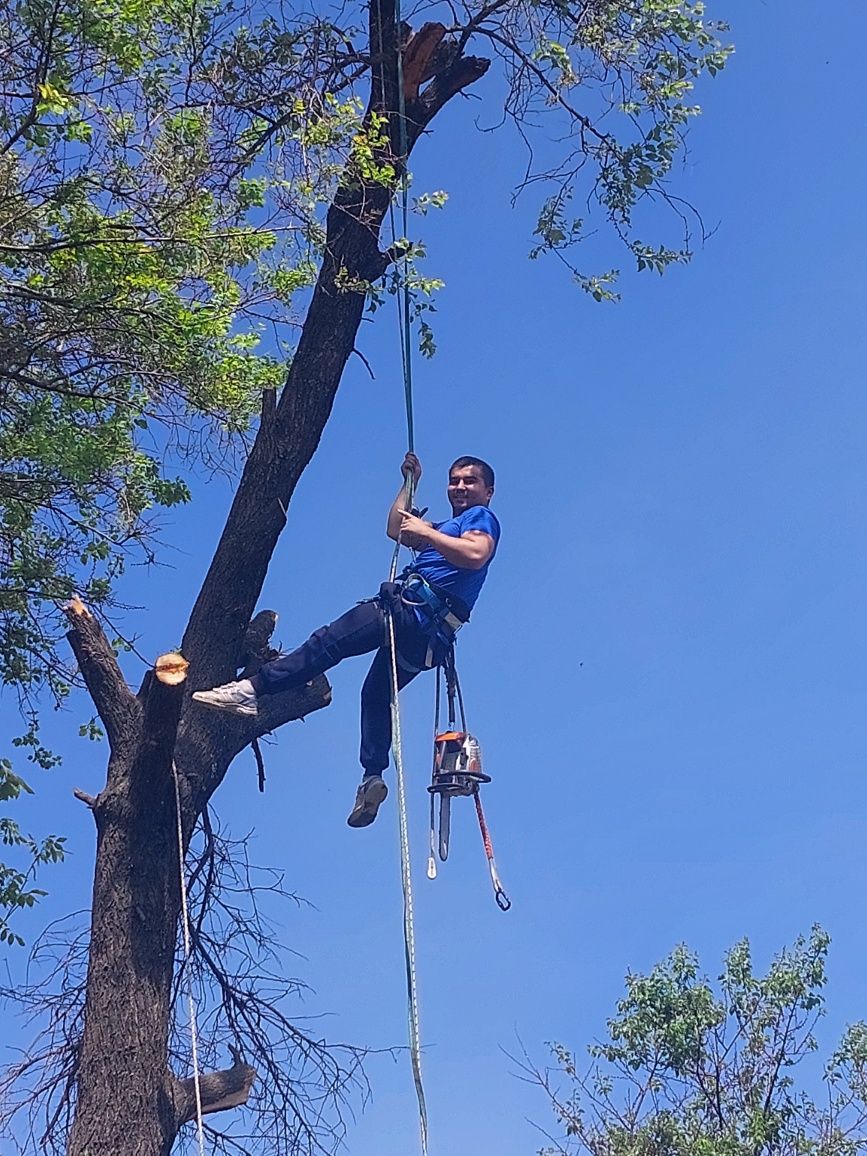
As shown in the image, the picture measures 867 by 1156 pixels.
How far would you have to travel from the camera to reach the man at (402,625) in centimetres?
611

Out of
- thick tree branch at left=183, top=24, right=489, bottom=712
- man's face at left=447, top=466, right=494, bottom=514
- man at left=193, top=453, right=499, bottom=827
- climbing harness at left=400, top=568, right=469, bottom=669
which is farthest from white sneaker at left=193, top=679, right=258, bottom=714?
man's face at left=447, top=466, right=494, bottom=514

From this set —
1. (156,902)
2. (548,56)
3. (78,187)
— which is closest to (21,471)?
(78,187)

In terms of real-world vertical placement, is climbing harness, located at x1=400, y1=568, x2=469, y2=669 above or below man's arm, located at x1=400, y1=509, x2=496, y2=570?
below

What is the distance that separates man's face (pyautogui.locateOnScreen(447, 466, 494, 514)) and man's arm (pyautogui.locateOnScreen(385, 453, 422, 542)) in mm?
337

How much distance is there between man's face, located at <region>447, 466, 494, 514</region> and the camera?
21.9 ft

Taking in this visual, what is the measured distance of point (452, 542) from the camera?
6133 mm

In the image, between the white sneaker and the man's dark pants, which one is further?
the man's dark pants

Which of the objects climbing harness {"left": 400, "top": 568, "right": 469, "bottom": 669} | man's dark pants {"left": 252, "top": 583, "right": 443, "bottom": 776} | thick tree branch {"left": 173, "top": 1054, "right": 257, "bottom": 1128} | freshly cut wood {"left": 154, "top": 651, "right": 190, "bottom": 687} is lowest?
thick tree branch {"left": 173, "top": 1054, "right": 257, "bottom": 1128}

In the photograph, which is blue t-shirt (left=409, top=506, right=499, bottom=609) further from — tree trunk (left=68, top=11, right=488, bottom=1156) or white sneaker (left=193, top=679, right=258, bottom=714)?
white sneaker (left=193, top=679, right=258, bottom=714)

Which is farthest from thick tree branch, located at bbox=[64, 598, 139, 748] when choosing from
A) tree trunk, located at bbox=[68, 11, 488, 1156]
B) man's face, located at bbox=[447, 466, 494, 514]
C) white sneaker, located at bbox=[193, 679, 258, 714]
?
man's face, located at bbox=[447, 466, 494, 514]

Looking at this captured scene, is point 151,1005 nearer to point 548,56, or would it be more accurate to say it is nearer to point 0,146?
point 0,146

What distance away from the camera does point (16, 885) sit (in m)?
6.92

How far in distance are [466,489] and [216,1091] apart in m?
2.67

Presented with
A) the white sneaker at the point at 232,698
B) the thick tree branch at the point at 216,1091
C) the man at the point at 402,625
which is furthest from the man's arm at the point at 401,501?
the thick tree branch at the point at 216,1091
